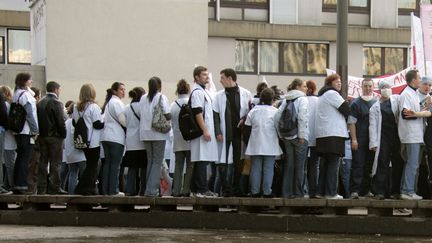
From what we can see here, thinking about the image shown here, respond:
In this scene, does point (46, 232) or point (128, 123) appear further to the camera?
point (128, 123)

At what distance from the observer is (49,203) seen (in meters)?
14.9

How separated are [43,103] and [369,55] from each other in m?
28.4

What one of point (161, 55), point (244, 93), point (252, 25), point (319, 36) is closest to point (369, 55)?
point (319, 36)

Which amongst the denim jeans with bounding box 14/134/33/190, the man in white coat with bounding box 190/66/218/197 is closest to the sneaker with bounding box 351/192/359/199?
the man in white coat with bounding box 190/66/218/197

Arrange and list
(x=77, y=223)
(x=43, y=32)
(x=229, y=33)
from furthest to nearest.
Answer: (x=229, y=33) → (x=43, y=32) → (x=77, y=223)

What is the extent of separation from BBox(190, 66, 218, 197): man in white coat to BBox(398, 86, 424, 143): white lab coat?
8.92 feet

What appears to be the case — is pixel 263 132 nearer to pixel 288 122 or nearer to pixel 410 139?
pixel 288 122

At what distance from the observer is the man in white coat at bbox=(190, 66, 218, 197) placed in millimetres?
14258

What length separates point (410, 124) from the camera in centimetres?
1398

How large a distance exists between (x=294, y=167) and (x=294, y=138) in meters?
0.43

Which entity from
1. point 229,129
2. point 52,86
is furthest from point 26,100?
point 229,129

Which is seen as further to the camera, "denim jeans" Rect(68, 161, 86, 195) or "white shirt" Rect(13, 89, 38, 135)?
"denim jeans" Rect(68, 161, 86, 195)

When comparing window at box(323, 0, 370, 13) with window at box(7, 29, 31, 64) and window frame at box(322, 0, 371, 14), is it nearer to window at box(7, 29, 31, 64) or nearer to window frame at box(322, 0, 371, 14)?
window frame at box(322, 0, 371, 14)

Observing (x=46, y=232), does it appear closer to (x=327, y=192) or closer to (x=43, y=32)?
(x=327, y=192)
